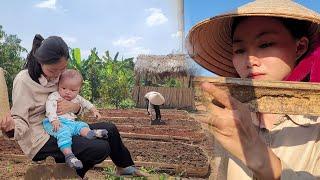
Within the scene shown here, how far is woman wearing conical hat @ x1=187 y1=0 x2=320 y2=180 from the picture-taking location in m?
1.02

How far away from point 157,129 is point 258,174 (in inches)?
429

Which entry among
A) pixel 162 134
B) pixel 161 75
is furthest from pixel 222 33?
pixel 161 75

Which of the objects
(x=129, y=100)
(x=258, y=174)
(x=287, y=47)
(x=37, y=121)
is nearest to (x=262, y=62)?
(x=287, y=47)

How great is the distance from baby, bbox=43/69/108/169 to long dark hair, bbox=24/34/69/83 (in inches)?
7.4

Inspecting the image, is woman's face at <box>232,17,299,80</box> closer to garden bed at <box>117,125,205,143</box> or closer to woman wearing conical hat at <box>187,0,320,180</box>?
woman wearing conical hat at <box>187,0,320,180</box>

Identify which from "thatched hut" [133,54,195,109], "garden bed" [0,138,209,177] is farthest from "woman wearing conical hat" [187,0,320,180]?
"thatched hut" [133,54,195,109]

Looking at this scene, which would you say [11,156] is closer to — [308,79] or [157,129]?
[157,129]

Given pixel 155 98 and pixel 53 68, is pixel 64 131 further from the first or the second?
pixel 155 98

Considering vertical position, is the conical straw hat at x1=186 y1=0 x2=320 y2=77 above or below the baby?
above

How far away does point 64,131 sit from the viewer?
3500 millimetres

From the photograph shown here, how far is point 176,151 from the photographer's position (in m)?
8.97

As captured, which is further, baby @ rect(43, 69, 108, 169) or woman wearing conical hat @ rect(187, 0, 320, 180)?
baby @ rect(43, 69, 108, 169)

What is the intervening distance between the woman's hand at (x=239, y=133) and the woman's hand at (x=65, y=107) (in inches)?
100

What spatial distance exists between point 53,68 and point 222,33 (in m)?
1.92
